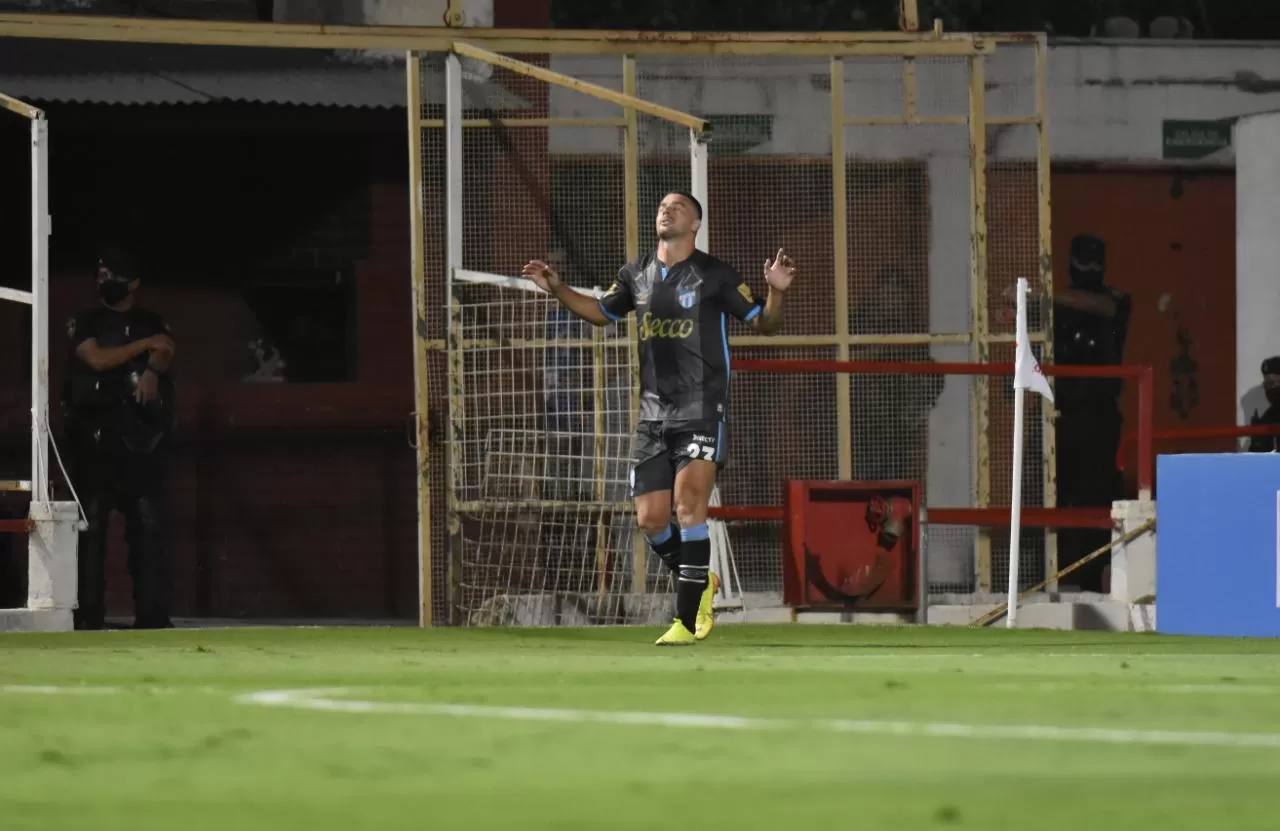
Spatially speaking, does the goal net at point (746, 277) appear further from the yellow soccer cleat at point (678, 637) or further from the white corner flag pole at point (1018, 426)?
the yellow soccer cleat at point (678, 637)

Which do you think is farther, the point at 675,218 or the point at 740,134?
the point at 740,134

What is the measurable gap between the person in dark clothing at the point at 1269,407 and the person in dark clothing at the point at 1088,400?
4.18 ft

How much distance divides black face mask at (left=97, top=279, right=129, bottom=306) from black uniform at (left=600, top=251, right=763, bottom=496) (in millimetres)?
5997

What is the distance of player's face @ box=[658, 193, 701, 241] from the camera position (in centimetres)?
1110

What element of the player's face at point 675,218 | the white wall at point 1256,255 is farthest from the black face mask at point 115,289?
the white wall at point 1256,255

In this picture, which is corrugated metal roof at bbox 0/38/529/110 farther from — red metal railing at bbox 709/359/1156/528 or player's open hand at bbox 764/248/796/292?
player's open hand at bbox 764/248/796/292

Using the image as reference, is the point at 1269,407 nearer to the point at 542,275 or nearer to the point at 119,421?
the point at 119,421

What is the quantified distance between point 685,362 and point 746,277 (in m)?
6.06

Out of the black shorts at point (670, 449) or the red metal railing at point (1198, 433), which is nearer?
the black shorts at point (670, 449)

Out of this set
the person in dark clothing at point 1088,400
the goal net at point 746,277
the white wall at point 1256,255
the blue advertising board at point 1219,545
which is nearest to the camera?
the blue advertising board at point 1219,545

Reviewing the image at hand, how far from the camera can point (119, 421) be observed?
16344 millimetres

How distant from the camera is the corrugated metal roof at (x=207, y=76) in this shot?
53.8ft

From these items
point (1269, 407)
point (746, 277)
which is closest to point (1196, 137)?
point (1269, 407)

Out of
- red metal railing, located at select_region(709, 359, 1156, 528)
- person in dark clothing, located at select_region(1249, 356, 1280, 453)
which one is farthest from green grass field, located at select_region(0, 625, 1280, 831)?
person in dark clothing, located at select_region(1249, 356, 1280, 453)
